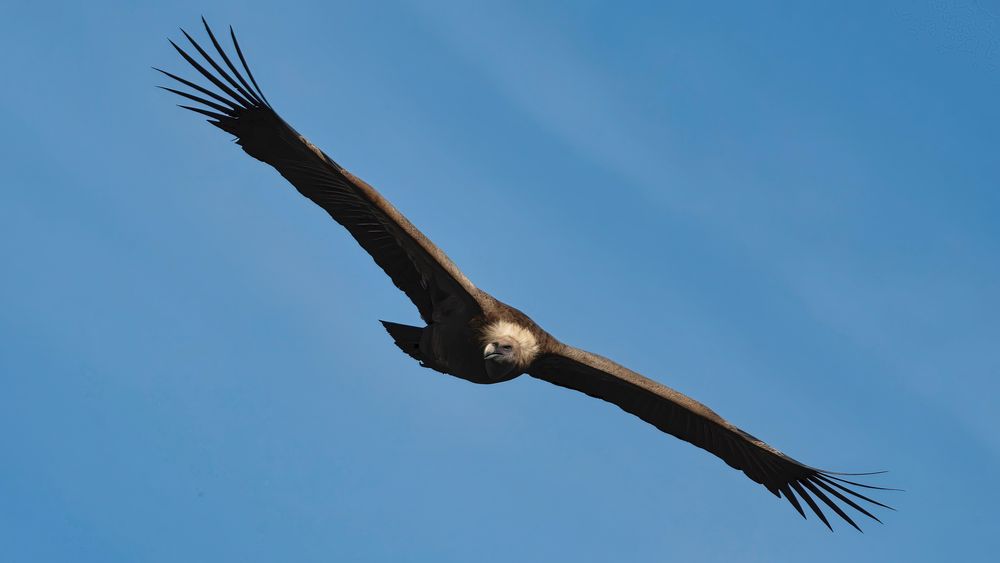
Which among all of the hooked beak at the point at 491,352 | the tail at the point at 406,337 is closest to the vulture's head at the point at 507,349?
the hooked beak at the point at 491,352

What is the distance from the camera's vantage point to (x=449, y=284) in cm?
1167

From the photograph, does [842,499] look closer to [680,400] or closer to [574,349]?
[680,400]

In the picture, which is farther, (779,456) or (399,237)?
(779,456)

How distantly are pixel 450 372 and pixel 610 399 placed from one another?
6.11 ft

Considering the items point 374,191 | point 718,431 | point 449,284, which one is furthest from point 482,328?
point 718,431

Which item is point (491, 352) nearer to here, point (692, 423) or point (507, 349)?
point (507, 349)

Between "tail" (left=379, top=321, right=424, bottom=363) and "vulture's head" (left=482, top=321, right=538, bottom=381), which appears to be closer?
"vulture's head" (left=482, top=321, right=538, bottom=381)

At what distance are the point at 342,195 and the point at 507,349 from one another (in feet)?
6.93

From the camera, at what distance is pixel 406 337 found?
1225 centimetres

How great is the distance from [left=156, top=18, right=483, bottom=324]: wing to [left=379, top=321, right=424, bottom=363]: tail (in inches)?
16.1

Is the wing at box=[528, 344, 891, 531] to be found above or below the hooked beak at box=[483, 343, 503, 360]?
above

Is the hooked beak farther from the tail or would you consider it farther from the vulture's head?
the tail

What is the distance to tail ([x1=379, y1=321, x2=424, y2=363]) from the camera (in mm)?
12219

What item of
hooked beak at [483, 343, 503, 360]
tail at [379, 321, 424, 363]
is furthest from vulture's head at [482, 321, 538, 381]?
tail at [379, 321, 424, 363]
